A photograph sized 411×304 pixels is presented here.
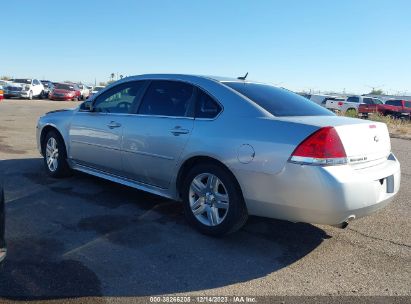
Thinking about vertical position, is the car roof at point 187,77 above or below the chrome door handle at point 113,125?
above

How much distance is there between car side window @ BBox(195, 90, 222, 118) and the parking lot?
123cm

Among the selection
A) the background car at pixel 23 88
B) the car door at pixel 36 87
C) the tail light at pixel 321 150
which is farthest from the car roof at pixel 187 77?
the car door at pixel 36 87

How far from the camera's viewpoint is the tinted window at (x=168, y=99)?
4555 millimetres

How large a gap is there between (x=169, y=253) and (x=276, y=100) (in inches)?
75.7

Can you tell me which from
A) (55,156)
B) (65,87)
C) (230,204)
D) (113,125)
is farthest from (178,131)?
(65,87)

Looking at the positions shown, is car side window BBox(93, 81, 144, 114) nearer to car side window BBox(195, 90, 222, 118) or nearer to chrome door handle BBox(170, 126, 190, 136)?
chrome door handle BBox(170, 126, 190, 136)

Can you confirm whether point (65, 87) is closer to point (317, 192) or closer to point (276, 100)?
point (276, 100)

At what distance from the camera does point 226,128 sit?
4016mm

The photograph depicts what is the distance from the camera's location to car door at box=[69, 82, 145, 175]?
16.9 ft

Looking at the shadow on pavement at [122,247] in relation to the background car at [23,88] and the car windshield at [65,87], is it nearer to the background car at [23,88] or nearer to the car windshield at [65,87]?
the background car at [23,88]

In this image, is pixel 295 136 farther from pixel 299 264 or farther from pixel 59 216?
pixel 59 216

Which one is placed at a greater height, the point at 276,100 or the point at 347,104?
the point at 347,104

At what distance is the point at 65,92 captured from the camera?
34.0 metres

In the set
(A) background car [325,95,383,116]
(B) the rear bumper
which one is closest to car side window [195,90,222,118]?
(B) the rear bumper
